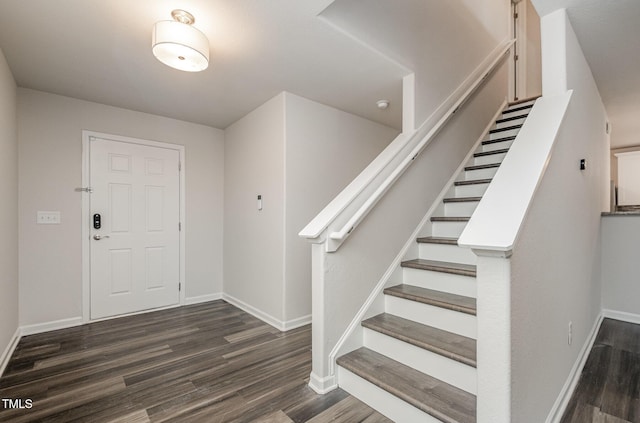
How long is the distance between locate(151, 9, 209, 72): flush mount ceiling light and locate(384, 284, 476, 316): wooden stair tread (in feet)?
6.87

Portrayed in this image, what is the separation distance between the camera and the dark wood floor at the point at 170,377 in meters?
1.71

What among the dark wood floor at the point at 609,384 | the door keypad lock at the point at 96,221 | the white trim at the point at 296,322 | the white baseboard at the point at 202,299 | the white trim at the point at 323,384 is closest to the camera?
the dark wood floor at the point at 609,384

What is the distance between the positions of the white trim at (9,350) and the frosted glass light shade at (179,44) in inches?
98.5

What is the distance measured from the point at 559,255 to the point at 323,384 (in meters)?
1.58

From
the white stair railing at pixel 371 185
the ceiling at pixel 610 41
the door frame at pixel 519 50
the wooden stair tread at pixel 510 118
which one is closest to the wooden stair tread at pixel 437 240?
the white stair railing at pixel 371 185

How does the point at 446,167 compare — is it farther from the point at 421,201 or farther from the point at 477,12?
the point at 477,12

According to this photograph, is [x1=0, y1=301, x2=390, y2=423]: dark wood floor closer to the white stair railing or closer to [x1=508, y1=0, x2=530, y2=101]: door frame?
the white stair railing

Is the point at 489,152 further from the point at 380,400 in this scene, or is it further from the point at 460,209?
the point at 380,400

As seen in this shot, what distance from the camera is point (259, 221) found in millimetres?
3361

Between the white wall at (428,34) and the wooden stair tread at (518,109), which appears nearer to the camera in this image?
the white wall at (428,34)

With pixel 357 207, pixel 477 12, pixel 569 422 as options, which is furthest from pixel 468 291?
pixel 477 12

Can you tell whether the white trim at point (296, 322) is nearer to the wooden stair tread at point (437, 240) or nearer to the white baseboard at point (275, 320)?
the white baseboard at point (275, 320)

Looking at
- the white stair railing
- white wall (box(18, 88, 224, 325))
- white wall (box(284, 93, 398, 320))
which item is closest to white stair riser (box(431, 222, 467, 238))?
the white stair railing

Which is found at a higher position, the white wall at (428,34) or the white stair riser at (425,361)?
the white wall at (428,34)
